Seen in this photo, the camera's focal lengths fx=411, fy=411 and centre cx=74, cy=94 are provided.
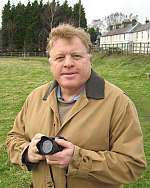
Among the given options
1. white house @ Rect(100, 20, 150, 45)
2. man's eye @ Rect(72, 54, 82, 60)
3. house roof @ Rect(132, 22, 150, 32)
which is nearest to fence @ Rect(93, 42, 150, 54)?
white house @ Rect(100, 20, 150, 45)

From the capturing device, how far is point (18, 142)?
10.8 feet

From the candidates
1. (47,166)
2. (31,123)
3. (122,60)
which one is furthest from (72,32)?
(122,60)

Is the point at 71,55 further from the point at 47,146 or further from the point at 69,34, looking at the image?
the point at 47,146

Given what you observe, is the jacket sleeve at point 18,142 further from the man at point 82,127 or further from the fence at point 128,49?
the fence at point 128,49

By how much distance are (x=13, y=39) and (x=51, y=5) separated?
34.5 feet

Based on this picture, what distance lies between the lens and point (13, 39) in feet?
251

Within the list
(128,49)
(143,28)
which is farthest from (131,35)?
(128,49)

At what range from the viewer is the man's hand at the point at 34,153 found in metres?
2.89

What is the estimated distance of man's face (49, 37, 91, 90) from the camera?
3.06 meters

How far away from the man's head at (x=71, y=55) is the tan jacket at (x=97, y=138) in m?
0.13

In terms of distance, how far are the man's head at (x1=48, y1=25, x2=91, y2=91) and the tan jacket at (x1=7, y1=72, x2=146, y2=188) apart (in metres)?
0.13

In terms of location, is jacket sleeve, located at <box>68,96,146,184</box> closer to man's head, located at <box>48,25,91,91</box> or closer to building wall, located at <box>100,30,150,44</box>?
man's head, located at <box>48,25,91,91</box>

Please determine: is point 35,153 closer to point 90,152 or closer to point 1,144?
point 90,152

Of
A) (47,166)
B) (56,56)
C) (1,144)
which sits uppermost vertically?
(56,56)
